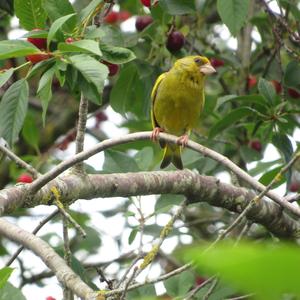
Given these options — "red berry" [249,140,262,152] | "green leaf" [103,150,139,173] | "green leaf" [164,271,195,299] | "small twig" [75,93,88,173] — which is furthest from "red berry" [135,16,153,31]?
"small twig" [75,93,88,173]

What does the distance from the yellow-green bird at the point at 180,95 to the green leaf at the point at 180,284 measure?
1.11 metres

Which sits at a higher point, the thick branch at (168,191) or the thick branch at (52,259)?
the thick branch at (168,191)

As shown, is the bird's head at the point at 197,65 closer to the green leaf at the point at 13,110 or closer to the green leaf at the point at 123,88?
the green leaf at the point at 123,88

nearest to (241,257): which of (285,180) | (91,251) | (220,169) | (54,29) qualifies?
(54,29)

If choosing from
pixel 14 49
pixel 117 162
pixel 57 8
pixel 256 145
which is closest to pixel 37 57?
pixel 14 49

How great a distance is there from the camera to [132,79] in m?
3.85

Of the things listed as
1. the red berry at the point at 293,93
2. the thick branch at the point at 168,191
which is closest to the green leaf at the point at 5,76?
the thick branch at the point at 168,191

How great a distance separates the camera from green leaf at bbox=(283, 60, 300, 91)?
3.62 metres

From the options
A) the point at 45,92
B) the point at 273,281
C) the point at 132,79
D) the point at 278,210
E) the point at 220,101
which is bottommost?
the point at 273,281

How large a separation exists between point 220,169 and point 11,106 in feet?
8.19

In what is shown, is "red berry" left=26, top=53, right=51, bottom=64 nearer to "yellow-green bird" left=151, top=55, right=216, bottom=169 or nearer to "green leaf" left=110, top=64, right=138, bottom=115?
"green leaf" left=110, top=64, right=138, bottom=115

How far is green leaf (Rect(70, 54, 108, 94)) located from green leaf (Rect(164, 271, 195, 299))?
146cm

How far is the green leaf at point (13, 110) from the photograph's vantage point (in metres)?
2.29

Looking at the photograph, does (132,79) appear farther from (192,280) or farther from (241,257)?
(241,257)
